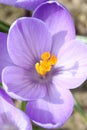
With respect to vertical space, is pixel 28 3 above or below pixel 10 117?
above

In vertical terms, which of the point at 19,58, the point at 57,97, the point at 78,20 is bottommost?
the point at 78,20

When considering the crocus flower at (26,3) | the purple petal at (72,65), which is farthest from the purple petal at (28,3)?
the purple petal at (72,65)

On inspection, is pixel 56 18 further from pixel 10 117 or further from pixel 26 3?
pixel 10 117

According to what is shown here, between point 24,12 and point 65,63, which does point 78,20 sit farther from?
point 65,63

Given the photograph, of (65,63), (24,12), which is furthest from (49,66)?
(24,12)

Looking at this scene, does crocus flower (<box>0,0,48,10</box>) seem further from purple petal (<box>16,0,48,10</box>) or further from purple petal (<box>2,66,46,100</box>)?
purple petal (<box>2,66,46,100</box>)

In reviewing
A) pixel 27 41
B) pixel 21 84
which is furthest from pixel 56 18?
pixel 21 84

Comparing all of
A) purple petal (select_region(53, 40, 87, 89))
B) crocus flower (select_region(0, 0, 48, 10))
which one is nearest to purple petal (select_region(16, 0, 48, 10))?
crocus flower (select_region(0, 0, 48, 10))
